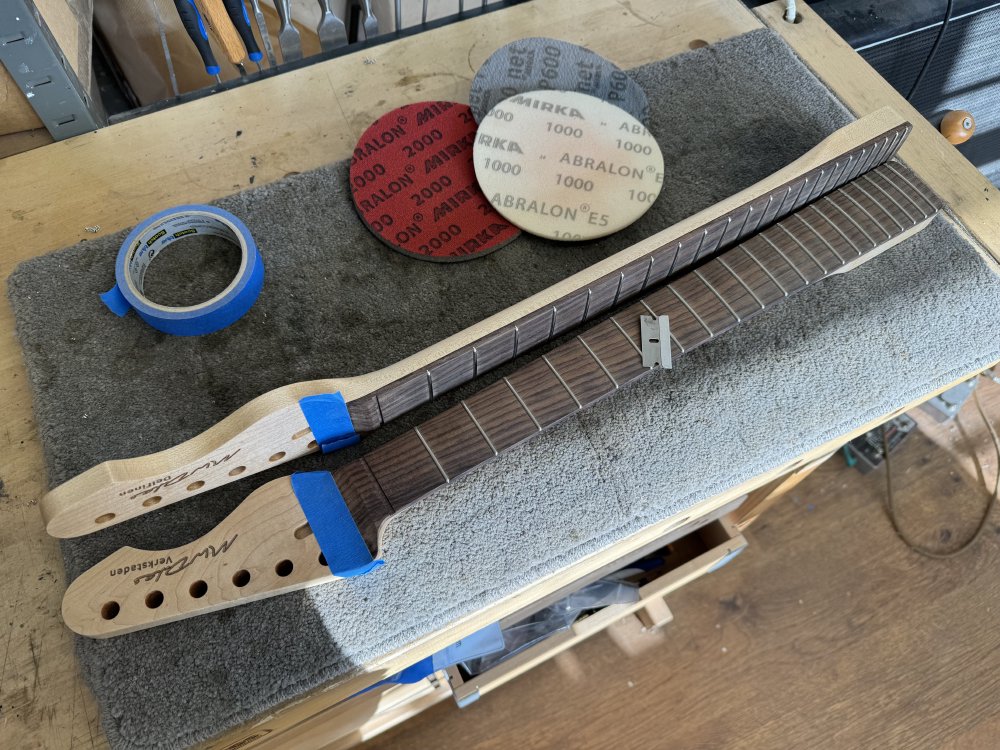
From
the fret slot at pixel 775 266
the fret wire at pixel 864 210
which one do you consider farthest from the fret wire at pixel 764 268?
the fret wire at pixel 864 210

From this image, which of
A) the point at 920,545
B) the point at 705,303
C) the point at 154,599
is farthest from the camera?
the point at 920,545

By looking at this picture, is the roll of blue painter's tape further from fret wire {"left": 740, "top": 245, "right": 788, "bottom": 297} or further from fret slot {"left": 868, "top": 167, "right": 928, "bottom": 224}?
fret slot {"left": 868, "top": 167, "right": 928, "bottom": 224}

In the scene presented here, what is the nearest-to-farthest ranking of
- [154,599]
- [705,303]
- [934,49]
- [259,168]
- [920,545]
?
[154,599] < [705,303] < [259,168] < [934,49] < [920,545]

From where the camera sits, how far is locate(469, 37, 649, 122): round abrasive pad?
0.70m

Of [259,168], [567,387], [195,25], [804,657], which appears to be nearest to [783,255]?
[567,387]

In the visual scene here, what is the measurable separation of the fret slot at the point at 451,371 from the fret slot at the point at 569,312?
0.08 meters

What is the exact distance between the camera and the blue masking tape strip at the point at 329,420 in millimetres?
502

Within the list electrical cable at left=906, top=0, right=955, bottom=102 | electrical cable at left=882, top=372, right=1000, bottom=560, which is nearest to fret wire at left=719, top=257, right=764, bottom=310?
electrical cable at left=906, top=0, right=955, bottom=102

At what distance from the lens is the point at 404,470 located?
0.53m

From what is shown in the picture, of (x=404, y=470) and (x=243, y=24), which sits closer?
(x=404, y=470)

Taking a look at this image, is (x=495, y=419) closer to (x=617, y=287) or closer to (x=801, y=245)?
(x=617, y=287)

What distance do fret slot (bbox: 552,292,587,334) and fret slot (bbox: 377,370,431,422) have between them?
0.11 meters

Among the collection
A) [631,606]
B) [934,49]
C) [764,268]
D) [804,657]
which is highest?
[764,268]

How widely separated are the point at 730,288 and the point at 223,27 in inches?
19.8
